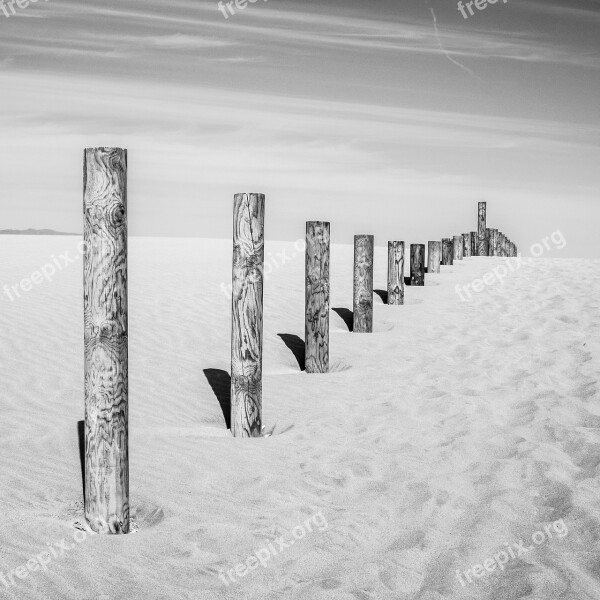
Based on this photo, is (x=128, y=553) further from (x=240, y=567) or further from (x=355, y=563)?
(x=355, y=563)

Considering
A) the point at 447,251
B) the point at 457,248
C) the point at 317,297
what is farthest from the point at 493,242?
the point at 317,297

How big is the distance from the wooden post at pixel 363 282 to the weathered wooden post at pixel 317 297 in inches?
74.4

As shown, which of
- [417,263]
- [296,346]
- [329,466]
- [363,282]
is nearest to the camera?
[329,466]

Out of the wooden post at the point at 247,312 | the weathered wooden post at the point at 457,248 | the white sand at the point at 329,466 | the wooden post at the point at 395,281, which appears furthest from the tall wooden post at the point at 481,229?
the wooden post at the point at 247,312

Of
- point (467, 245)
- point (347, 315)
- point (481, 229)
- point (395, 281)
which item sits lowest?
point (347, 315)

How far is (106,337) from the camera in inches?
140

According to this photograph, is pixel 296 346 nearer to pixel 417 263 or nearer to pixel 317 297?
pixel 317 297

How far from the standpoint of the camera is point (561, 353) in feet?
27.2

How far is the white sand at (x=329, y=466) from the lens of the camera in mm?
3285

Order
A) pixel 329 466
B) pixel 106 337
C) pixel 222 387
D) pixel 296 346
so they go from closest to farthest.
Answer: pixel 106 337, pixel 329 466, pixel 222 387, pixel 296 346

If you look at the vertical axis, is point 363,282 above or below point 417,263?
below

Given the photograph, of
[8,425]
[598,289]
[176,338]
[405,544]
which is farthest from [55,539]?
[598,289]

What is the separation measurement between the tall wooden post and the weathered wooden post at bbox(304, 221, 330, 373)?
1768cm

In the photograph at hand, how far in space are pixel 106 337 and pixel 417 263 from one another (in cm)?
1153
